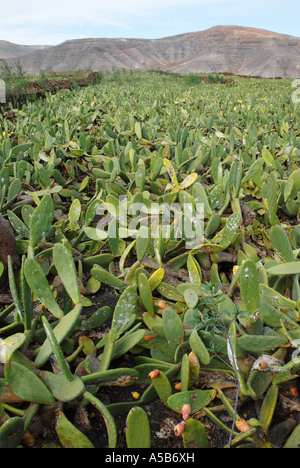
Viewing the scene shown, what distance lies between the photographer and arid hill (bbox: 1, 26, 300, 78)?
1601 inches

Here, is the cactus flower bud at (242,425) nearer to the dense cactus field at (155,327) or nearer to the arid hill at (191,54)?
the dense cactus field at (155,327)

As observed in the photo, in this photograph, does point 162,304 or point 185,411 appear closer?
point 185,411

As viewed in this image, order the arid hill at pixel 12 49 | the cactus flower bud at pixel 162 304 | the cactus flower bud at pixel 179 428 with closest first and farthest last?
the cactus flower bud at pixel 179 428 → the cactus flower bud at pixel 162 304 → the arid hill at pixel 12 49

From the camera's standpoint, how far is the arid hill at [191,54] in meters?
40.7

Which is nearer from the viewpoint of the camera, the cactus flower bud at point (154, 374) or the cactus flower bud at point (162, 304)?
the cactus flower bud at point (154, 374)

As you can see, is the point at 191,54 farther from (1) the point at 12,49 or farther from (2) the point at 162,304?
(2) the point at 162,304

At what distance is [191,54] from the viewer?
54594mm

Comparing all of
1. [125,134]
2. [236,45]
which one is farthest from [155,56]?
[125,134]

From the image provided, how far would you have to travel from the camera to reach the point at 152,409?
2.94 feet

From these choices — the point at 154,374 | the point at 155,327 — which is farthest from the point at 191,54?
the point at 154,374

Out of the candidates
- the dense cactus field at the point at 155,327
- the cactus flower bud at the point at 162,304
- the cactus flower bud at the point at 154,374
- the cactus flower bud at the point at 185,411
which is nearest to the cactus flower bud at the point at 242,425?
the dense cactus field at the point at 155,327

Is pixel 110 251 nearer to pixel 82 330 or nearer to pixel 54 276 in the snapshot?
pixel 54 276

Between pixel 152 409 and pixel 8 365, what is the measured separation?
0.39 metres

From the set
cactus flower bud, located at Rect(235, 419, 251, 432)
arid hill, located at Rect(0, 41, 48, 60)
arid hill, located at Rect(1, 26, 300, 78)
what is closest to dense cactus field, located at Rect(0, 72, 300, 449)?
cactus flower bud, located at Rect(235, 419, 251, 432)
